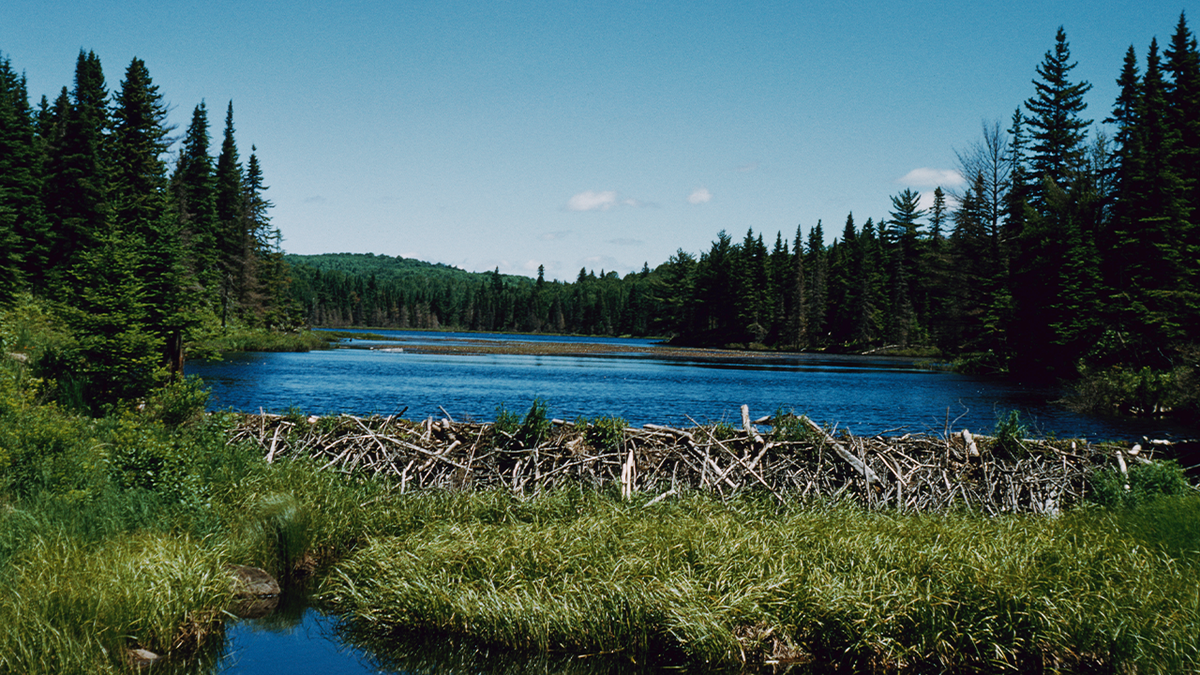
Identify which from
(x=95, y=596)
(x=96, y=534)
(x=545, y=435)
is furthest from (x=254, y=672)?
(x=545, y=435)

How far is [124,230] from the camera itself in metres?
19.9

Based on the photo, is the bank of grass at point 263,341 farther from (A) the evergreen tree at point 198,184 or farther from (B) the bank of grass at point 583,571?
(B) the bank of grass at point 583,571

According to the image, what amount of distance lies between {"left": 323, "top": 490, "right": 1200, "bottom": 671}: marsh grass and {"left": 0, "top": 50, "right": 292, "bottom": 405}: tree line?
30.9ft

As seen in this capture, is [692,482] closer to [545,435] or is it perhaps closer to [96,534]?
[545,435]

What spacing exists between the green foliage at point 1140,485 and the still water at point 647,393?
644cm

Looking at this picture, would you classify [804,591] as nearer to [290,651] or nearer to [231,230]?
[290,651]

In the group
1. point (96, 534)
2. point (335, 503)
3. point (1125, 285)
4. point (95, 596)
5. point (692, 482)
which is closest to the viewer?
point (95, 596)

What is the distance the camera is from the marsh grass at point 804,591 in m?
8.20

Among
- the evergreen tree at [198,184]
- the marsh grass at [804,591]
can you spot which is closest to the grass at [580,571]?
the marsh grass at [804,591]

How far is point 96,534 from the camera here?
391 inches

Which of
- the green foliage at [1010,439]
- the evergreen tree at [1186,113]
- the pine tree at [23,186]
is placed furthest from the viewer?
the pine tree at [23,186]

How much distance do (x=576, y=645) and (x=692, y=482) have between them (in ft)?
18.9

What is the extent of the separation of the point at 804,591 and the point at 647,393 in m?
33.8

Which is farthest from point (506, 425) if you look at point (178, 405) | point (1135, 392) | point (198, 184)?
point (198, 184)
